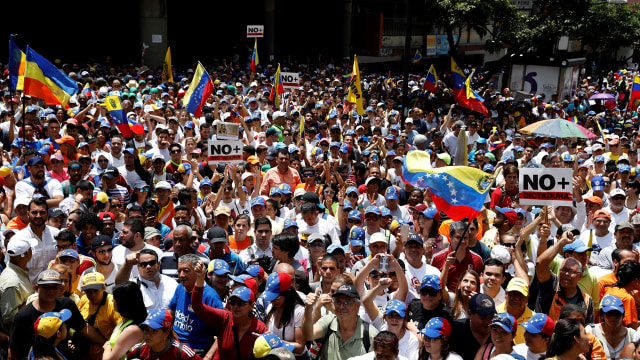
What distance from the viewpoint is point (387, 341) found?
413cm

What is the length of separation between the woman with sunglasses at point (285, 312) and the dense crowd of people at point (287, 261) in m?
0.01

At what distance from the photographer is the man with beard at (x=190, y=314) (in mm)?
4719

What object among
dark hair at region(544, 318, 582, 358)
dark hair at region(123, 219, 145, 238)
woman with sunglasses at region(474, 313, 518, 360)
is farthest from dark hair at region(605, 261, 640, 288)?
dark hair at region(123, 219, 145, 238)

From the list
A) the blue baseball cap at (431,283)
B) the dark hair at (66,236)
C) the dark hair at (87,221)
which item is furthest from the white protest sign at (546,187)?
the dark hair at (66,236)

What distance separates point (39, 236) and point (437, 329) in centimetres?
391

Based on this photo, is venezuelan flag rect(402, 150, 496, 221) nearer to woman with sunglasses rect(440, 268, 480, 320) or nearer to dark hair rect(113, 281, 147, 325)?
woman with sunglasses rect(440, 268, 480, 320)

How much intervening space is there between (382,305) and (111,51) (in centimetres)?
2335

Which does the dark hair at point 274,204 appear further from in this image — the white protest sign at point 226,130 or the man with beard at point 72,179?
the man with beard at point 72,179

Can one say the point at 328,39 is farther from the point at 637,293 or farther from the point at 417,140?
the point at 637,293

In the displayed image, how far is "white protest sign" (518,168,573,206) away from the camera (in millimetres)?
6730

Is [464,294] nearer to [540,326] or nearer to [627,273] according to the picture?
[540,326]

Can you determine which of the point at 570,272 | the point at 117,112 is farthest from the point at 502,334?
the point at 117,112

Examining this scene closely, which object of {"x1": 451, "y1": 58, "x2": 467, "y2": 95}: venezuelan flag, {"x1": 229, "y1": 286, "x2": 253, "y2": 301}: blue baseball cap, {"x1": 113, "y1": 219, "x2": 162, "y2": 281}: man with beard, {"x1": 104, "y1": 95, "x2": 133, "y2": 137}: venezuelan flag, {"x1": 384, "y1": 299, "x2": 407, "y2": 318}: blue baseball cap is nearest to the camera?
{"x1": 229, "y1": 286, "x2": 253, "y2": 301}: blue baseball cap

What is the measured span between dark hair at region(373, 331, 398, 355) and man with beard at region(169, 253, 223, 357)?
4.07 feet
